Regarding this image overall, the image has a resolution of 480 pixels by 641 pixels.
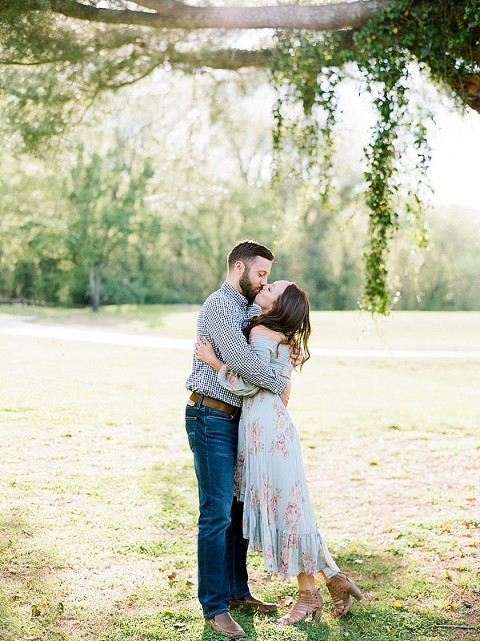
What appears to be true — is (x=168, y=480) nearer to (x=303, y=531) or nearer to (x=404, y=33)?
(x=303, y=531)

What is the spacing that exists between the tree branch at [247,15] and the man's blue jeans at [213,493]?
363 cm

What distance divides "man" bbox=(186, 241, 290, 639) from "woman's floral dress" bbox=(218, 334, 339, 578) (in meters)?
0.09

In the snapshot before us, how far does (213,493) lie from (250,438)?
353mm

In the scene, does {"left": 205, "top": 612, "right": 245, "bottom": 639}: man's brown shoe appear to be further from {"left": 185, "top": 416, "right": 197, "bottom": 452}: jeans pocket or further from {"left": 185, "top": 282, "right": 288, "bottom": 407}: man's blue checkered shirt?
{"left": 185, "top": 282, "right": 288, "bottom": 407}: man's blue checkered shirt

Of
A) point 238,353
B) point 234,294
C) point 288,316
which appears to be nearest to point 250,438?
point 238,353

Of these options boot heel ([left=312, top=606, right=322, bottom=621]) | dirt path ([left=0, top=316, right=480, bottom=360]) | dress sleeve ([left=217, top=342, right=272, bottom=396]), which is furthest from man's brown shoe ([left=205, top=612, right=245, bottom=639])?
dirt path ([left=0, top=316, right=480, bottom=360])

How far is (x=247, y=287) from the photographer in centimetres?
420

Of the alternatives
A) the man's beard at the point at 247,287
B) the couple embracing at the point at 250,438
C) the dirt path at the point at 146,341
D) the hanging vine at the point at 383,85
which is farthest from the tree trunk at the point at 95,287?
the couple embracing at the point at 250,438

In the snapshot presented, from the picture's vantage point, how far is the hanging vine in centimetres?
593

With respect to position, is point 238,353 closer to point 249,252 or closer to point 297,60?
point 249,252

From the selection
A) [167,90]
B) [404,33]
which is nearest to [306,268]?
[167,90]

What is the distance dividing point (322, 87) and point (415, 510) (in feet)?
12.8

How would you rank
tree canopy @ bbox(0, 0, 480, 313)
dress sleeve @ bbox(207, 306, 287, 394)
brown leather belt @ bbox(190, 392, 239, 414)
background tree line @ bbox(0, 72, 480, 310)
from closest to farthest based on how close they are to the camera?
1. dress sleeve @ bbox(207, 306, 287, 394)
2. brown leather belt @ bbox(190, 392, 239, 414)
3. tree canopy @ bbox(0, 0, 480, 313)
4. background tree line @ bbox(0, 72, 480, 310)

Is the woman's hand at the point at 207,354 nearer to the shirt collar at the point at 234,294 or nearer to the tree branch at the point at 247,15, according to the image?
the shirt collar at the point at 234,294
